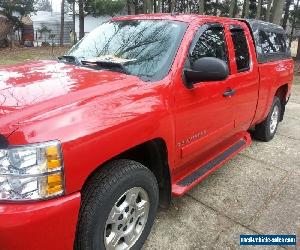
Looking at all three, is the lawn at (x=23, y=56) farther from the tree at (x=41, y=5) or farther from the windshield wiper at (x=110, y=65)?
the windshield wiper at (x=110, y=65)

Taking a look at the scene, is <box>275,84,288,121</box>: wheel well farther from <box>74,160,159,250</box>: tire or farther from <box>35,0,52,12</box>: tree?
<box>35,0,52,12</box>: tree

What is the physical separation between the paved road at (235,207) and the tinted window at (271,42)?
1.56 metres

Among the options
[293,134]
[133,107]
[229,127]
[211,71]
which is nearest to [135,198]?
[133,107]

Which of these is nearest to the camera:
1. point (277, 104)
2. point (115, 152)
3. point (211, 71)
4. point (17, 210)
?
point (17, 210)

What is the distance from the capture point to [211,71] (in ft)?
10.2

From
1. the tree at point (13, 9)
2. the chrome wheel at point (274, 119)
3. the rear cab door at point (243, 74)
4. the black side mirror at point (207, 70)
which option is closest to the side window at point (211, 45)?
the rear cab door at point (243, 74)

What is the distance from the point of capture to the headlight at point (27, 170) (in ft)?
6.73

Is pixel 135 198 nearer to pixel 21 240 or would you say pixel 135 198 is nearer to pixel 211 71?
pixel 21 240

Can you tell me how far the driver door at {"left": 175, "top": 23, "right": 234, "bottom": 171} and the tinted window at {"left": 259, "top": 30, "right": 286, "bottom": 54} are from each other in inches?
54.9

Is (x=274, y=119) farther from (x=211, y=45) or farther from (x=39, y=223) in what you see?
(x=39, y=223)

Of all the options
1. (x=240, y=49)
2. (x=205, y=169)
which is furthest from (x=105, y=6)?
(x=205, y=169)

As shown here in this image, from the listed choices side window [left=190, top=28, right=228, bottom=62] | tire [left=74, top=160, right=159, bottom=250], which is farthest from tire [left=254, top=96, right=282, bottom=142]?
tire [left=74, top=160, right=159, bottom=250]

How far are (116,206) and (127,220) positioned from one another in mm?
190

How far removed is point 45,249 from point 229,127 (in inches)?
104
